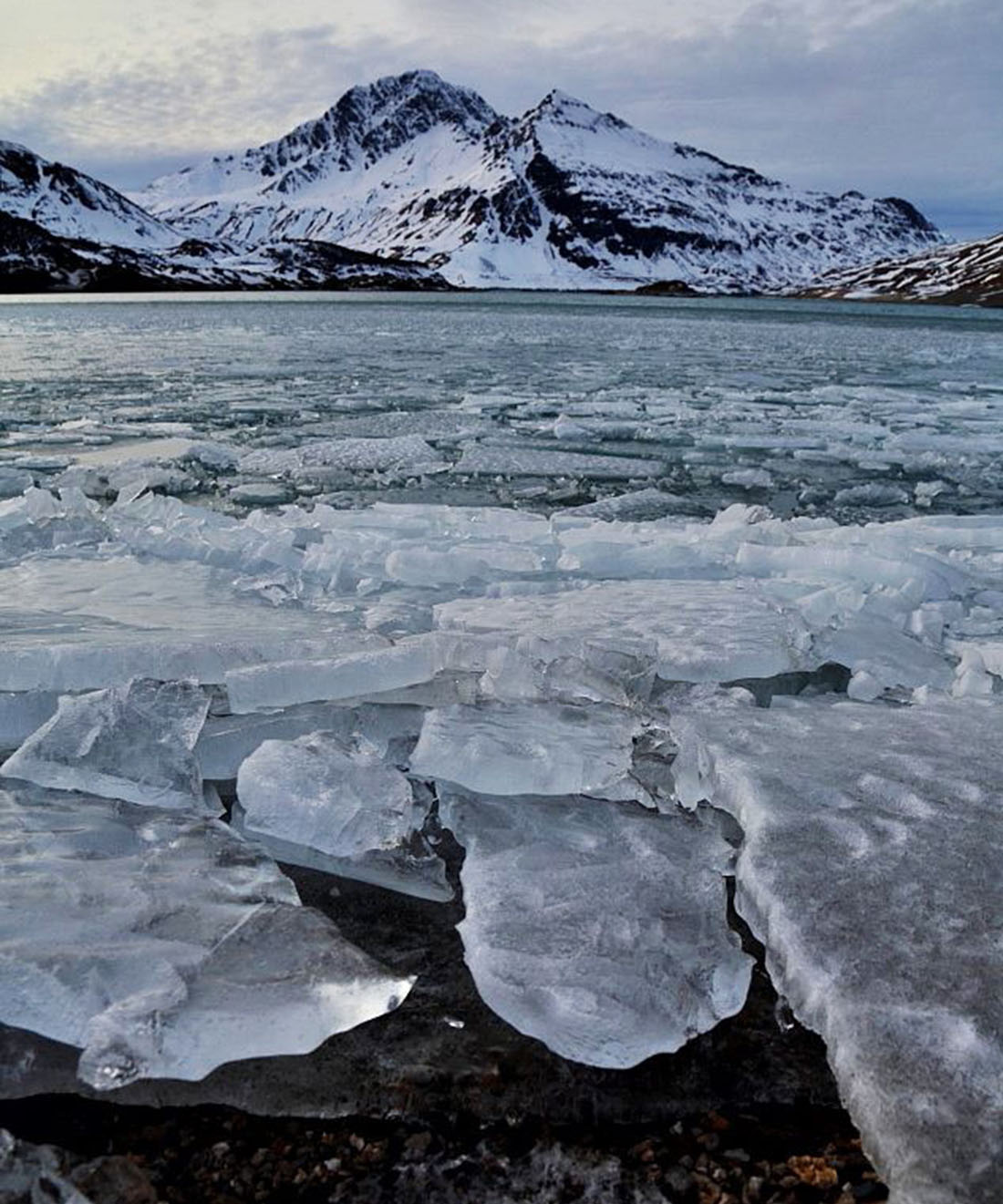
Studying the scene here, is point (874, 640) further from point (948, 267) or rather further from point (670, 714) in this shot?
point (948, 267)

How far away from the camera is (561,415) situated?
934cm

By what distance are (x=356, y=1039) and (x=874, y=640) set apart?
7.51ft

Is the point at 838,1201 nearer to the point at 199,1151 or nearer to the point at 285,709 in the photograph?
the point at 199,1151

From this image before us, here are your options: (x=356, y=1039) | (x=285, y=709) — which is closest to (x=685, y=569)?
(x=285, y=709)

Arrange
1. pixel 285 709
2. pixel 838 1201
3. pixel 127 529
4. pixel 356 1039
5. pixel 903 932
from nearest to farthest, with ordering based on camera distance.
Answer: pixel 838 1201 → pixel 356 1039 → pixel 903 932 → pixel 285 709 → pixel 127 529

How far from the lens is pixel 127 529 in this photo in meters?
4.38

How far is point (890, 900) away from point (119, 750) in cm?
158

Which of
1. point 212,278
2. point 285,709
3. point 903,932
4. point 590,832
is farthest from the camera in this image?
point 212,278

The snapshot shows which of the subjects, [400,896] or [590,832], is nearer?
[400,896]

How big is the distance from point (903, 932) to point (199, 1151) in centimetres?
110

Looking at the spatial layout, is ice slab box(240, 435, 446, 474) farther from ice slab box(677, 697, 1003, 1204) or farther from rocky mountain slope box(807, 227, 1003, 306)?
rocky mountain slope box(807, 227, 1003, 306)

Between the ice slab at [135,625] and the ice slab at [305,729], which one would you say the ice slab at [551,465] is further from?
the ice slab at [305,729]

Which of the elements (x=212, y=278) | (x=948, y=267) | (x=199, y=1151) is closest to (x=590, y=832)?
(x=199, y=1151)

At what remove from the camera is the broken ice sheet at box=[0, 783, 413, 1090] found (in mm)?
1373
